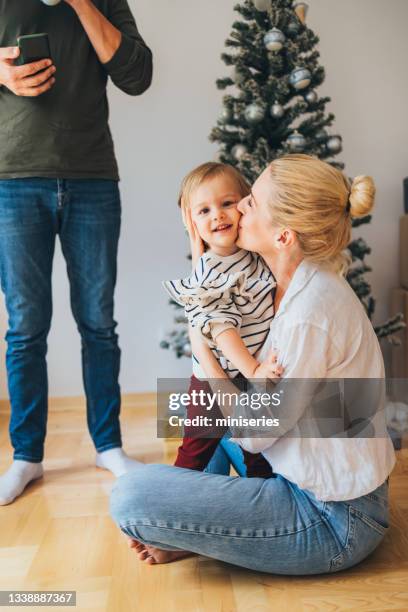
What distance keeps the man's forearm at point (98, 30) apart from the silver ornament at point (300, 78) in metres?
0.57

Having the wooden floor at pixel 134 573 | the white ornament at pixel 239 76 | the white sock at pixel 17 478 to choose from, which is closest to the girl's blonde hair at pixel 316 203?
the wooden floor at pixel 134 573

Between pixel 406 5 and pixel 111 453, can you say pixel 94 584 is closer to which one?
pixel 111 453

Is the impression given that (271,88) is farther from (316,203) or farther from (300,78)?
(316,203)

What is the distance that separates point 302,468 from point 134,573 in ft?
1.34

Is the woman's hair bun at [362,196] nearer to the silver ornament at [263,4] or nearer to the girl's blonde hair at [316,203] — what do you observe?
the girl's blonde hair at [316,203]

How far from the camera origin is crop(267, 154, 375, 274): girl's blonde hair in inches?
45.2

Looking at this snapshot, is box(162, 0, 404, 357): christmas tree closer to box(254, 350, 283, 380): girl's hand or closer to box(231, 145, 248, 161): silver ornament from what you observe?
box(231, 145, 248, 161): silver ornament

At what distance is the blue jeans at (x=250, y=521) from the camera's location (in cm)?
116

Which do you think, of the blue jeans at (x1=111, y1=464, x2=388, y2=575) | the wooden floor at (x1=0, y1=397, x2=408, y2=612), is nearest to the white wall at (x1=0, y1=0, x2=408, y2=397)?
the wooden floor at (x1=0, y1=397, x2=408, y2=612)

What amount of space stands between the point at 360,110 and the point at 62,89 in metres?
1.37

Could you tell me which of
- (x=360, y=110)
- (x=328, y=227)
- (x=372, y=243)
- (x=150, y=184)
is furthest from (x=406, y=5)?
(x=328, y=227)

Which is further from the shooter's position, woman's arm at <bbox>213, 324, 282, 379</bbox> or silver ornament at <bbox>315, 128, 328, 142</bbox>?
silver ornament at <bbox>315, 128, 328, 142</bbox>

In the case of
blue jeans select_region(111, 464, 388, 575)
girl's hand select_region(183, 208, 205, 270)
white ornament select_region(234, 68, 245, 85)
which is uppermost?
white ornament select_region(234, 68, 245, 85)

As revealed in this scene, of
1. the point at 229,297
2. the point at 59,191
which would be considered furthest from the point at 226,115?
the point at 229,297
